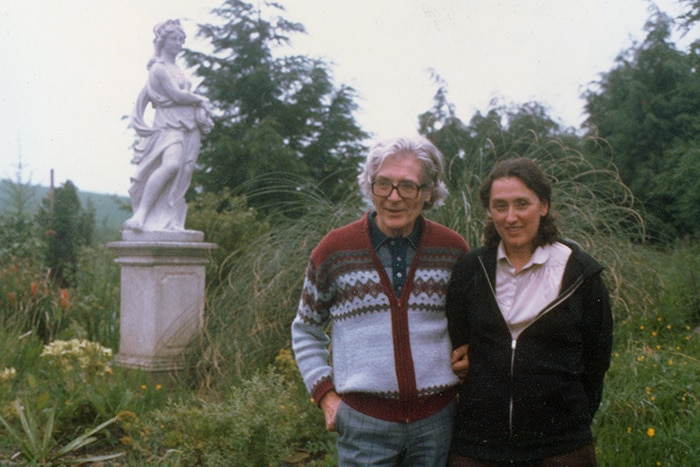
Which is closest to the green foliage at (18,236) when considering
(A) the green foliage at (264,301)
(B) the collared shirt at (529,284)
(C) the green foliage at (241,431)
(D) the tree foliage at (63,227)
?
(D) the tree foliage at (63,227)

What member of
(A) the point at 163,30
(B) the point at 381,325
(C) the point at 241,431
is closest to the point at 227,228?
(A) the point at 163,30

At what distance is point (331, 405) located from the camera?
211 centimetres

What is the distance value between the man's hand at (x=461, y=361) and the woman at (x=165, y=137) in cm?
445

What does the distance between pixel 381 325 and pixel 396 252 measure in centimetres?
22

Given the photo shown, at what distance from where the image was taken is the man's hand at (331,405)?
210 cm

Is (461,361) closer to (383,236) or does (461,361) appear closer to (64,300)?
(383,236)

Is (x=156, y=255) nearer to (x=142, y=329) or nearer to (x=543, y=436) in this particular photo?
(x=142, y=329)

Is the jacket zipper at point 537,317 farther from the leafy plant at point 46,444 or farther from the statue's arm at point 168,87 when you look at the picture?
the statue's arm at point 168,87

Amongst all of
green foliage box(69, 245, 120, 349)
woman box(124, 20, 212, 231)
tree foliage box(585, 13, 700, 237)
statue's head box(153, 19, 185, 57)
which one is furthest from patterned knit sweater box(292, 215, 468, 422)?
tree foliage box(585, 13, 700, 237)

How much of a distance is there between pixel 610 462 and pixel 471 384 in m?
1.46

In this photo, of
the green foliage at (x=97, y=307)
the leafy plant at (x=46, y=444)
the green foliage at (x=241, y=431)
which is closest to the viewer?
the green foliage at (x=241, y=431)

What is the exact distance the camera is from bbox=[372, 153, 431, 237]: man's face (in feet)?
6.88

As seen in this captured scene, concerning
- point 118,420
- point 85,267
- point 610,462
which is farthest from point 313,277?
point 85,267

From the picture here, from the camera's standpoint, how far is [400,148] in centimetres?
213
